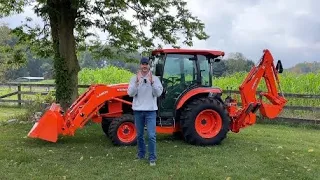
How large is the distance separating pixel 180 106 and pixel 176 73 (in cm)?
72

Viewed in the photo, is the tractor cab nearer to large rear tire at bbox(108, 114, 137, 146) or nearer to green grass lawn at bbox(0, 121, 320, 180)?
large rear tire at bbox(108, 114, 137, 146)

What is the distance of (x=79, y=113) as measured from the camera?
841 centimetres

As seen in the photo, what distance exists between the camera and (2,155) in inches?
298

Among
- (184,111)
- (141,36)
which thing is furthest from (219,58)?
(141,36)

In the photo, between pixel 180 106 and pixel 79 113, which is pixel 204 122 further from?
pixel 79 113

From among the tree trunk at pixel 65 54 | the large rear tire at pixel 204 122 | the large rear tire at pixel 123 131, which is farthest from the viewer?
the tree trunk at pixel 65 54

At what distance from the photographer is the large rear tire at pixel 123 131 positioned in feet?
27.5

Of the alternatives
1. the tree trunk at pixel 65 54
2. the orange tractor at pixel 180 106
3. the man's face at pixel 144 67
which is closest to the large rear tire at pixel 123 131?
the orange tractor at pixel 180 106

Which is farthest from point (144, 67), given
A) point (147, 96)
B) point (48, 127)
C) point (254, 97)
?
point (254, 97)

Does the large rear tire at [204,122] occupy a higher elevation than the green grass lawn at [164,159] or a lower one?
higher

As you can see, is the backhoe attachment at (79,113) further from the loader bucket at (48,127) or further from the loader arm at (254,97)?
the loader arm at (254,97)

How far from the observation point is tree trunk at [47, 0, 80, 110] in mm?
11804

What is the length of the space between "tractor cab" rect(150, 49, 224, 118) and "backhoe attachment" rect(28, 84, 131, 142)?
2.69 ft

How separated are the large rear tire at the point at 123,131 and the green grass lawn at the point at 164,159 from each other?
0.68 ft
